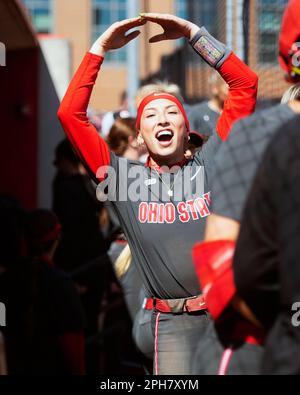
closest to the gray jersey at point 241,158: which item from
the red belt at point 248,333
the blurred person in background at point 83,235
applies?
the red belt at point 248,333

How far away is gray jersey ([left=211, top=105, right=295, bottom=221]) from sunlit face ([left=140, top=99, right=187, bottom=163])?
4.41ft

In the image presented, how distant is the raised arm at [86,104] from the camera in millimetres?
3664

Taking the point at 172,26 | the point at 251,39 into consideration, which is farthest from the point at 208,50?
the point at 251,39

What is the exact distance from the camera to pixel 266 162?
2.20 meters

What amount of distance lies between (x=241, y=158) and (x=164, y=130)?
4.66 feet

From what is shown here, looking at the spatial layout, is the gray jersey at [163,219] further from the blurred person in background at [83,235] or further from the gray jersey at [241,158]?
the blurred person in background at [83,235]

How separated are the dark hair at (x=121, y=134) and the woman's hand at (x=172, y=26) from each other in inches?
86.1

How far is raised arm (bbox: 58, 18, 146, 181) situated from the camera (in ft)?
12.0

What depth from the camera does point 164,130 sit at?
151 inches

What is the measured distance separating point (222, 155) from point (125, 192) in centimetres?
130

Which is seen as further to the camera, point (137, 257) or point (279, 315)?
point (137, 257)
